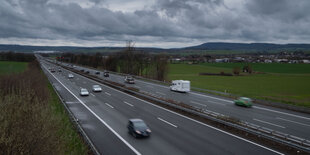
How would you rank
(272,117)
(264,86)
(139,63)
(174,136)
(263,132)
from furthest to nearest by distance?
(139,63) → (264,86) → (272,117) → (174,136) → (263,132)

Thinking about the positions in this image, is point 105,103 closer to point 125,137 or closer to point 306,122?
point 125,137

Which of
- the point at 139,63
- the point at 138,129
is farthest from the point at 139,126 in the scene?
the point at 139,63

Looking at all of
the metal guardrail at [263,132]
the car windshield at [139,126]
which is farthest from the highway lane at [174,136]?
the metal guardrail at [263,132]

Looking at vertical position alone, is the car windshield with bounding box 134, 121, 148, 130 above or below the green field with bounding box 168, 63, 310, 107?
above

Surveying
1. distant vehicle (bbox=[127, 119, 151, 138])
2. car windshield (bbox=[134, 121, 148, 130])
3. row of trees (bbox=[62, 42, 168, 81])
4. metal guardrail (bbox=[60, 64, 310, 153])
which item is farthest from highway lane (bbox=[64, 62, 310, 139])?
row of trees (bbox=[62, 42, 168, 81])

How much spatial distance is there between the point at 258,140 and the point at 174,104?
35.4ft

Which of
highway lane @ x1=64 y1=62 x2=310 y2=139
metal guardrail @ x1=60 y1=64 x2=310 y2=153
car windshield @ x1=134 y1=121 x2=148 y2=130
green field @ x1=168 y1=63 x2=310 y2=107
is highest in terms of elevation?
car windshield @ x1=134 y1=121 x2=148 y2=130

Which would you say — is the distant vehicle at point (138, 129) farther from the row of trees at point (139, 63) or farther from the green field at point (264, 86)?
the row of trees at point (139, 63)

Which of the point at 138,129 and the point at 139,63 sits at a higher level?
the point at 139,63

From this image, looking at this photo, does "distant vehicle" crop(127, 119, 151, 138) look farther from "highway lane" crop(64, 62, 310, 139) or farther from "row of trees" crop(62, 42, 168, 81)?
"row of trees" crop(62, 42, 168, 81)

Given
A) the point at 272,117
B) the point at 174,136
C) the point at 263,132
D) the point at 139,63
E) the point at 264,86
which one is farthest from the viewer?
the point at 139,63

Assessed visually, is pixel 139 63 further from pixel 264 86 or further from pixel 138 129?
pixel 138 129

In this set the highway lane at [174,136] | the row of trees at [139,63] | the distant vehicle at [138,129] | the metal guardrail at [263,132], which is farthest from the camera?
the row of trees at [139,63]

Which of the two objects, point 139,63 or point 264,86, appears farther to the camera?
point 139,63
